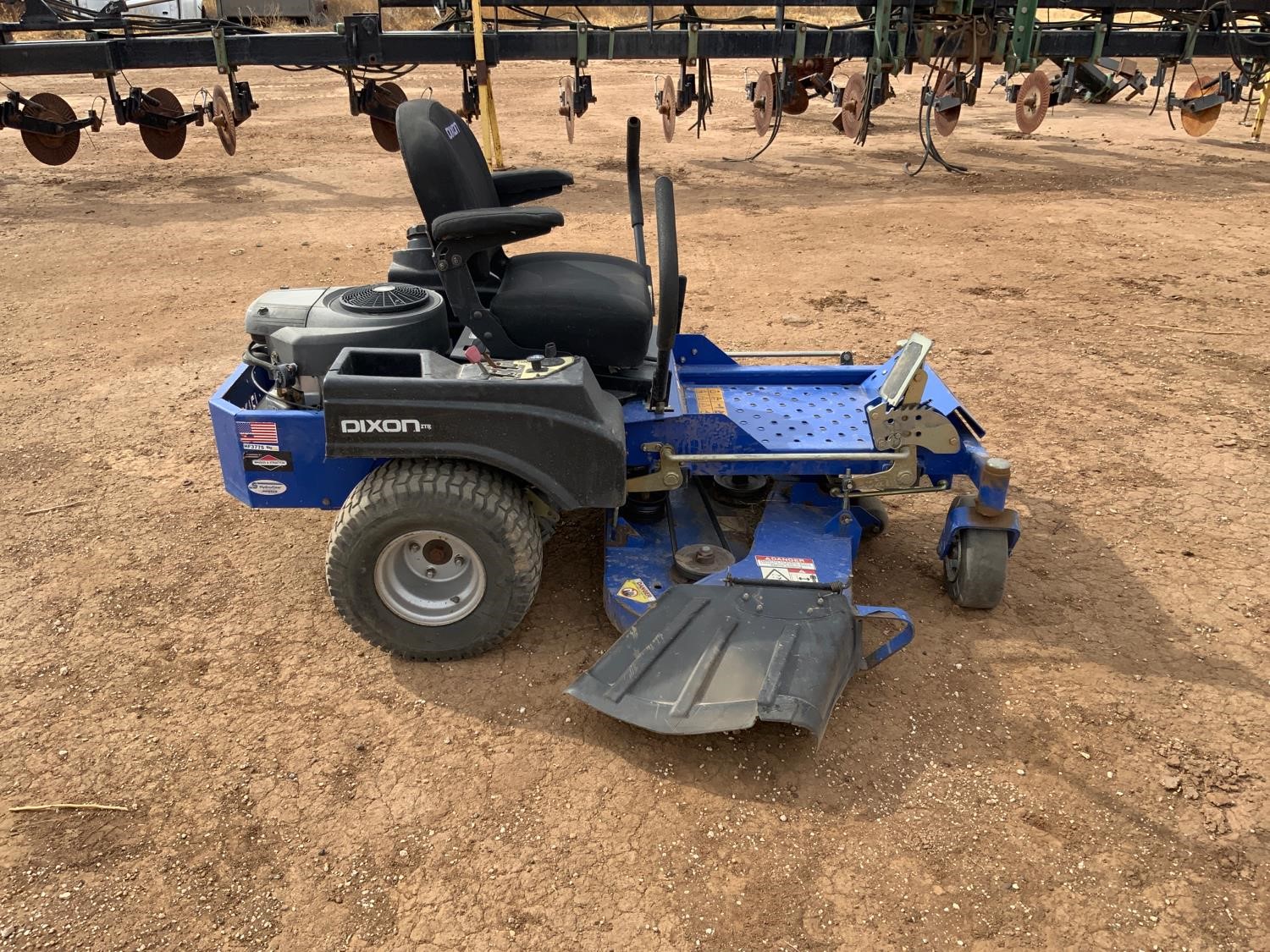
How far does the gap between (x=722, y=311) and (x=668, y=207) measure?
3121 mm

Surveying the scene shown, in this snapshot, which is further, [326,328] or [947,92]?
[947,92]

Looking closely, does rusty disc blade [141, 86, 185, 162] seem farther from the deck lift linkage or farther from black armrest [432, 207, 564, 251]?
black armrest [432, 207, 564, 251]

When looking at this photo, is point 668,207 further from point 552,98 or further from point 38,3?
point 552,98

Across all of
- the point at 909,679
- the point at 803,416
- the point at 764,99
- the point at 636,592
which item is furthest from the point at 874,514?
the point at 764,99

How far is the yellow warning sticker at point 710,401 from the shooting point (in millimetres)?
3426

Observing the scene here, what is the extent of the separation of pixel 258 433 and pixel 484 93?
619 cm

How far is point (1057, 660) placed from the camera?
3146mm

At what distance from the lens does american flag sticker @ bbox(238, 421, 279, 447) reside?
3.09m

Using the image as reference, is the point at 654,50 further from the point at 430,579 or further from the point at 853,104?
the point at 430,579

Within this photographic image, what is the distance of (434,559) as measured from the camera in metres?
3.12

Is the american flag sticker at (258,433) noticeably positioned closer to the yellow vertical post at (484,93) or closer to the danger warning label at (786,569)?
the danger warning label at (786,569)

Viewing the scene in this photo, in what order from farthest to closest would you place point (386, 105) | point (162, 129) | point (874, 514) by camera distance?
1. point (386, 105)
2. point (162, 129)
3. point (874, 514)

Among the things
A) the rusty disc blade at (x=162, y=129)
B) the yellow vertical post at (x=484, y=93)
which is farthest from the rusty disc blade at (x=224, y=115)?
the yellow vertical post at (x=484, y=93)

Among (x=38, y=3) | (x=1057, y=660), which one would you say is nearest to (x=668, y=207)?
(x=1057, y=660)
